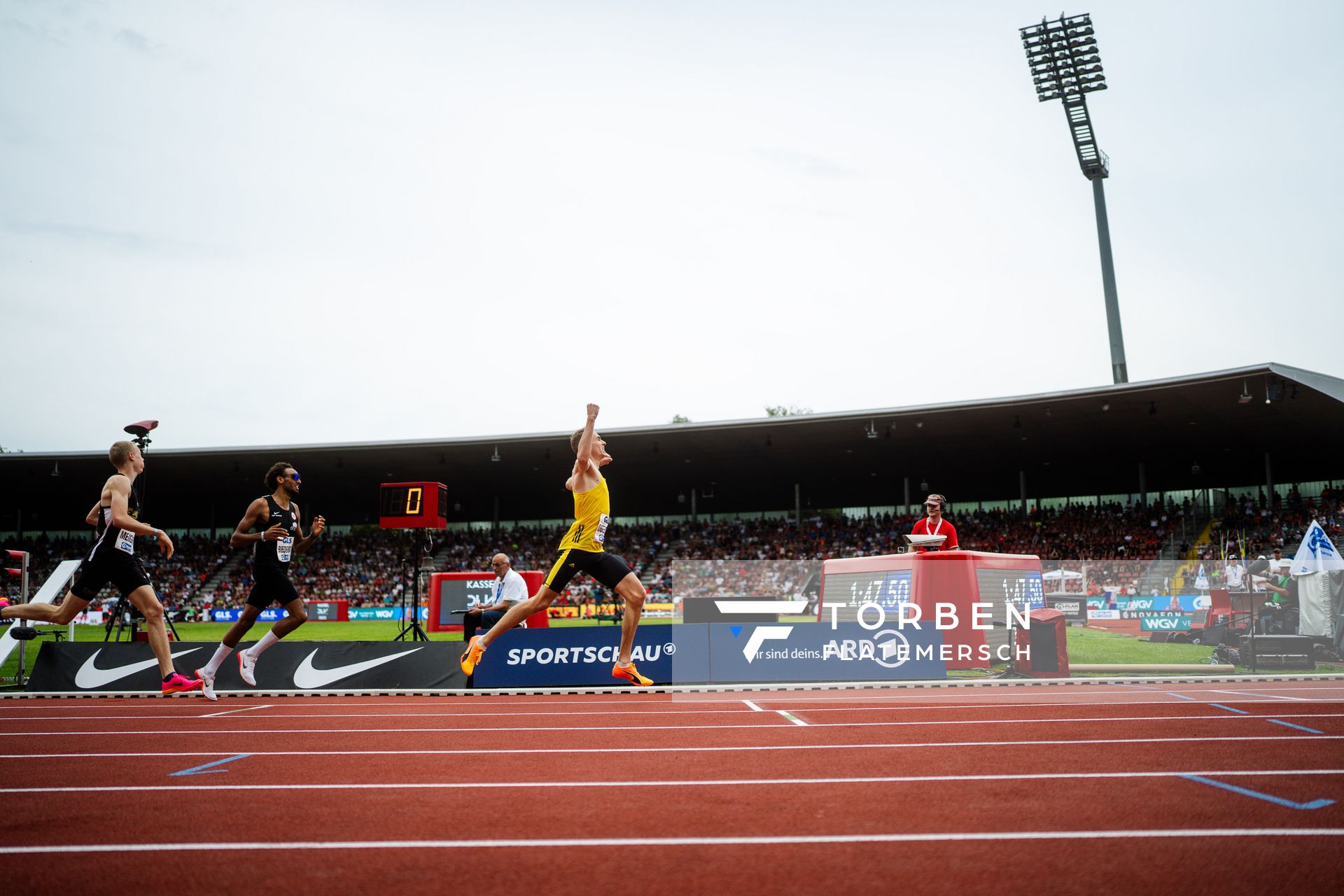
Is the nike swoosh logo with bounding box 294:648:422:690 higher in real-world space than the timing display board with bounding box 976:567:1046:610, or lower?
lower

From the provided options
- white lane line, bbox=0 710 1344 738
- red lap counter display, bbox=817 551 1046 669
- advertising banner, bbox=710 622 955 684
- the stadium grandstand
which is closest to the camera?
white lane line, bbox=0 710 1344 738

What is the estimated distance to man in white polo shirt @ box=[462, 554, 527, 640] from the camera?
1198cm

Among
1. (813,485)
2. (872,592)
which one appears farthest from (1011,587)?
(813,485)

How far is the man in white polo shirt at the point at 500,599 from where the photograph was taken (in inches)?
472

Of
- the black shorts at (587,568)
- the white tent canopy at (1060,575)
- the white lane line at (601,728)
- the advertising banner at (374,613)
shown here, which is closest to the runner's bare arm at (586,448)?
the black shorts at (587,568)

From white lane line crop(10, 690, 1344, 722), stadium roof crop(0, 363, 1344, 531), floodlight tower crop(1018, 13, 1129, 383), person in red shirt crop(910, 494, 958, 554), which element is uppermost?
floodlight tower crop(1018, 13, 1129, 383)

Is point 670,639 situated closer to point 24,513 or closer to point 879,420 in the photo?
point 879,420

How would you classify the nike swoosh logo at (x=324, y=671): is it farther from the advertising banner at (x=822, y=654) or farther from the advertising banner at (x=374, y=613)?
the advertising banner at (x=374, y=613)

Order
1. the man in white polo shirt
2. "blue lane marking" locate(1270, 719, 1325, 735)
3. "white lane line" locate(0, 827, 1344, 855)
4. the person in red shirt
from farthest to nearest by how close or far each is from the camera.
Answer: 1. the man in white polo shirt
2. the person in red shirt
3. "blue lane marking" locate(1270, 719, 1325, 735)
4. "white lane line" locate(0, 827, 1344, 855)

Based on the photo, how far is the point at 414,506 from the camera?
13258 mm

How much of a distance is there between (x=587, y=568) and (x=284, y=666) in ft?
14.0

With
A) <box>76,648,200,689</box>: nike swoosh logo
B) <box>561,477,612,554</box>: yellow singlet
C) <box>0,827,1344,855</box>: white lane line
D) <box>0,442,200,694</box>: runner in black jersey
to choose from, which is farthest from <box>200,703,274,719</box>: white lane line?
<box>0,827,1344,855</box>: white lane line

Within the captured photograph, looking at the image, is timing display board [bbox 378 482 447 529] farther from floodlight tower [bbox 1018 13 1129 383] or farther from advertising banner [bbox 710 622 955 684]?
floodlight tower [bbox 1018 13 1129 383]

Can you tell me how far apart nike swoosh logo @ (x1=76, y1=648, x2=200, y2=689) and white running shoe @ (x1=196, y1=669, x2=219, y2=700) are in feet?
3.85
